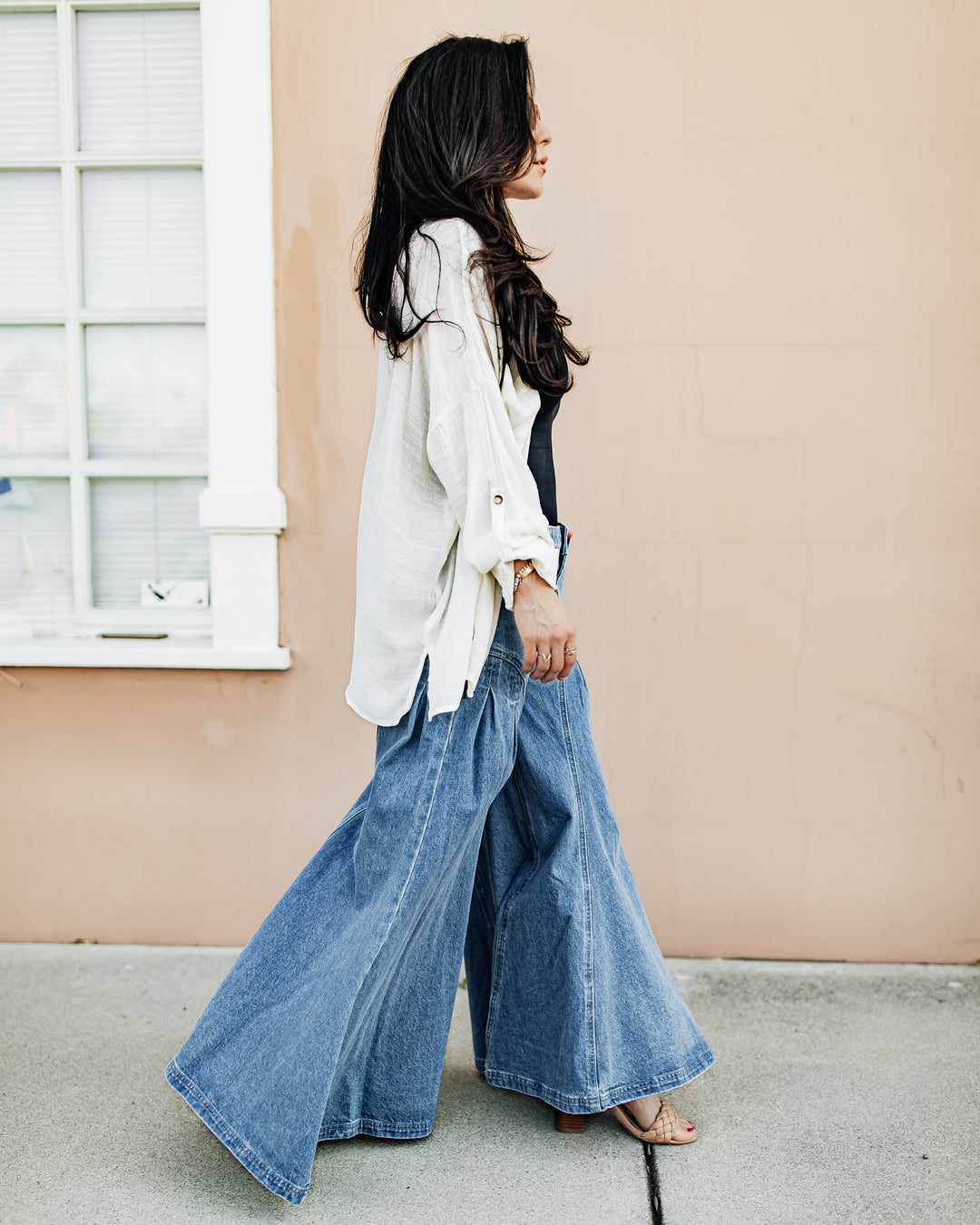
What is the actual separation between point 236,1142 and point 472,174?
5.52 feet

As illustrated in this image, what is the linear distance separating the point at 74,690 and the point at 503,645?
1533 mm

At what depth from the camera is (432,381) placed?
5.45 feet

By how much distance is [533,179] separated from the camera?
5.90 feet

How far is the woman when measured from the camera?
1.67 m

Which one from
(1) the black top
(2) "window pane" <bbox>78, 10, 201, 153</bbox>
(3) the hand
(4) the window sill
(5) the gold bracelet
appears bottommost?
(4) the window sill

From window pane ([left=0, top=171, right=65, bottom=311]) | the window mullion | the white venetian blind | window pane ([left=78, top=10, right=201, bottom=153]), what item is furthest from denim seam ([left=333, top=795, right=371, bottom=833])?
window pane ([left=78, top=10, right=201, bottom=153])

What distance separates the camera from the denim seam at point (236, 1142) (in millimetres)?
1715

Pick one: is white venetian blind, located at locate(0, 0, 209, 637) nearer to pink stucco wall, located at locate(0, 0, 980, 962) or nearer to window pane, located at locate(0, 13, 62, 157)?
window pane, located at locate(0, 13, 62, 157)

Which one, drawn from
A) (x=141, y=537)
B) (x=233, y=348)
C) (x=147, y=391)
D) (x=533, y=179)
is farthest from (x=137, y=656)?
(x=533, y=179)

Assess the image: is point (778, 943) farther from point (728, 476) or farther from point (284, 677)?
point (284, 677)

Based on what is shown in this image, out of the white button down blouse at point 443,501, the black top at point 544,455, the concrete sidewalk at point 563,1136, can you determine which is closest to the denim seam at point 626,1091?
the concrete sidewalk at point 563,1136

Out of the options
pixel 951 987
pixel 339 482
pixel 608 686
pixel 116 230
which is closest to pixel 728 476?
pixel 608 686

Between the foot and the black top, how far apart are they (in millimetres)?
1140

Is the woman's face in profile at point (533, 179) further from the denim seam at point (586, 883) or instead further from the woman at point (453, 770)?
the denim seam at point (586, 883)
